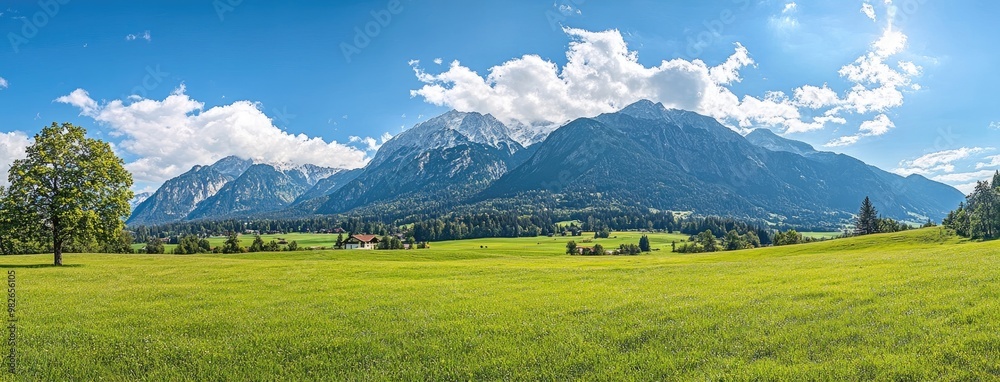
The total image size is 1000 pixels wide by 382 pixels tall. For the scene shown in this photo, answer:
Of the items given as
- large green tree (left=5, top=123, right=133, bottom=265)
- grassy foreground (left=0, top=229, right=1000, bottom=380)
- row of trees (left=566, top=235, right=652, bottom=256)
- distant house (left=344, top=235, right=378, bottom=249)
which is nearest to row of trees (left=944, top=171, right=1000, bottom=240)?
row of trees (left=566, top=235, right=652, bottom=256)

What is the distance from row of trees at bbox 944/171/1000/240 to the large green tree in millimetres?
133769

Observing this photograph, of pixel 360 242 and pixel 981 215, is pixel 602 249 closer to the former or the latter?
pixel 981 215

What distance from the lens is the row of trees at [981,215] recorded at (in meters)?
87.8

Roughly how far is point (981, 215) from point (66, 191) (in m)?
143

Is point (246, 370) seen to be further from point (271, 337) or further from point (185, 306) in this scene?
point (185, 306)

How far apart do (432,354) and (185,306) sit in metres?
13.8

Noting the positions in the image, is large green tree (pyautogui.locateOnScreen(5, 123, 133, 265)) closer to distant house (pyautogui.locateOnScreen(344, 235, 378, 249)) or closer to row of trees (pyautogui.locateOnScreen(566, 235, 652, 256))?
row of trees (pyautogui.locateOnScreen(566, 235, 652, 256))

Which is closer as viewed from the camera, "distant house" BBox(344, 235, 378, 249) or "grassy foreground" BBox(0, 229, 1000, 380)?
"grassy foreground" BBox(0, 229, 1000, 380)

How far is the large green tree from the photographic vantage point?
149 feet

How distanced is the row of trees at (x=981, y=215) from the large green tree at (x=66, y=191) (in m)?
134

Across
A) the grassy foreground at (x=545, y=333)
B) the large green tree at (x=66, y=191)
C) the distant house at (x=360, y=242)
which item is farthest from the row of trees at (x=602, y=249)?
the grassy foreground at (x=545, y=333)

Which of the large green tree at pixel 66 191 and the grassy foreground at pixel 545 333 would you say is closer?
the grassy foreground at pixel 545 333

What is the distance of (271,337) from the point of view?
46.3 ft

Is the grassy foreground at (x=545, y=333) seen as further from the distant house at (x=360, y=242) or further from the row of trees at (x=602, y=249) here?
the distant house at (x=360, y=242)
